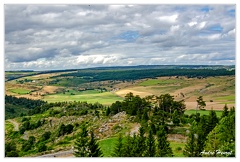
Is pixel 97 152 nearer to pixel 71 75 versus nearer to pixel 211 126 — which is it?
pixel 71 75

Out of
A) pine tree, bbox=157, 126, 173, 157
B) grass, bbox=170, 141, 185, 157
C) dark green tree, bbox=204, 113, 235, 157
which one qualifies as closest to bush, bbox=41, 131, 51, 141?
pine tree, bbox=157, 126, 173, 157

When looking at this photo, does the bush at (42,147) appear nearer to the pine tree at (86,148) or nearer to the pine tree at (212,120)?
the pine tree at (86,148)

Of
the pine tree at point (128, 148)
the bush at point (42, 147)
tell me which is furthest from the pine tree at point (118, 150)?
the bush at point (42, 147)

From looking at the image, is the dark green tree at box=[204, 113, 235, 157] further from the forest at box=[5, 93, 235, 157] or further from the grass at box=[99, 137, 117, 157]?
the grass at box=[99, 137, 117, 157]

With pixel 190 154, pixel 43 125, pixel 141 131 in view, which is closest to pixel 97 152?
pixel 141 131

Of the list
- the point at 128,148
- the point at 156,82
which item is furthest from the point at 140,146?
the point at 156,82

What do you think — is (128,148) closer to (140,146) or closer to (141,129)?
(140,146)
